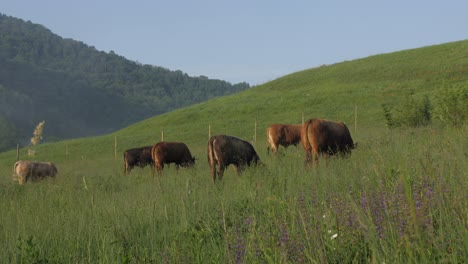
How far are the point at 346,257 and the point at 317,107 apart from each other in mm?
45028

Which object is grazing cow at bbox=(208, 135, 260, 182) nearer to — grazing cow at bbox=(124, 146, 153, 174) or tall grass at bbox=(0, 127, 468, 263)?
tall grass at bbox=(0, 127, 468, 263)

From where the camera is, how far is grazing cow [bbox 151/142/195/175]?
65.5 feet

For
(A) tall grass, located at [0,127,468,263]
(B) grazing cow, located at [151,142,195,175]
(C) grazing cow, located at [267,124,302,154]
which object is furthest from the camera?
(C) grazing cow, located at [267,124,302,154]

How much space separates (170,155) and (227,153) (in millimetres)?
6280

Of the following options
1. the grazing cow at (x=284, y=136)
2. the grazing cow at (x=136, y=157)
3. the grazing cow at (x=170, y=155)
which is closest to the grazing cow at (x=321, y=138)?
the grazing cow at (x=170, y=155)

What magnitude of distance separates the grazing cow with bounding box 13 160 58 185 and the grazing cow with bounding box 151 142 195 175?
188 inches

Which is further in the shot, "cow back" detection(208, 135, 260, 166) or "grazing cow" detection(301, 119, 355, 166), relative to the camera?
"grazing cow" detection(301, 119, 355, 166)

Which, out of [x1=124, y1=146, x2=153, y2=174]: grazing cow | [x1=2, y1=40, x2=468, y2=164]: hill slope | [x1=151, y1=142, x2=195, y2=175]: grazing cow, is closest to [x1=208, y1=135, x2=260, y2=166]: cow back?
[x1=151, y1=142, x2=195, y2=175]: grazing cow

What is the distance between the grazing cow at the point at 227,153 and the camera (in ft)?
46.7

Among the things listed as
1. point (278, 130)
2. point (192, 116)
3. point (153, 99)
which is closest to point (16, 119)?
point (153, 99)

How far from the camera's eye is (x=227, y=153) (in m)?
14.4

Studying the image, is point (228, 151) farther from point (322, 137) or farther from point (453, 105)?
point (453, 105)

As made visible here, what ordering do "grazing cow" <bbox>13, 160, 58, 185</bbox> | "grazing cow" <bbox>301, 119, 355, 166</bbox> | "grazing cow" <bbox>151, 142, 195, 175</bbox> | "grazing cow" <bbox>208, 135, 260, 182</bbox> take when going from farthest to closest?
"grazing cow" <bbox>13, 160, 58, 185</bbox>, "grazing cow" <bbox>151, 142, 195, 175</bbox>, "grazing cow" <bbox>301, 119, 355, 166</bbox>, "grazing cow" <bbox>208, 135, 260, 182</bbox>

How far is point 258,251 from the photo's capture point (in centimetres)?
400
